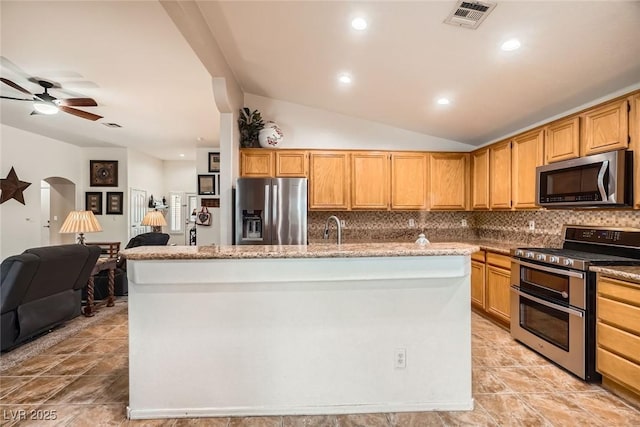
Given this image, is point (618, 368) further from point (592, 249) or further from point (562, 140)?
point (562, 140)

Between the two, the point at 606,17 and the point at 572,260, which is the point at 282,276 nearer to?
the point at 572,260

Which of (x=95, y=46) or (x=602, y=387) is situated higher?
(x=95, y=46)

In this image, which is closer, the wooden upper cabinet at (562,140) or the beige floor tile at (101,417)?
the beige floor tile at (101,417)

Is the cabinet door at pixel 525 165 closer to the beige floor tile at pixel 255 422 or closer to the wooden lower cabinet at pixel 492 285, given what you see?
the wooden lower cabinet at pixel 492 285

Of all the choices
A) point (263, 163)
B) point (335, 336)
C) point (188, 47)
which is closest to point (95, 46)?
point (188, 47)

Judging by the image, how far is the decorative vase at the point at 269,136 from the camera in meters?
4.36

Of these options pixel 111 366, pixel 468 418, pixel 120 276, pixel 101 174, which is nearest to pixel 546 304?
pixel 468 418

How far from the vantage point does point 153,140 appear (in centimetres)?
669

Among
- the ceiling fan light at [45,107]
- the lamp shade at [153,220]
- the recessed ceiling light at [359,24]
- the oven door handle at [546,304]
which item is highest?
the recessed ceiling light at [359,24]

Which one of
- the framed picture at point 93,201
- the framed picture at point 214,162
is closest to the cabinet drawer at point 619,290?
the framed picture at point 214,162

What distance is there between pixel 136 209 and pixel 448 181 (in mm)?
6895

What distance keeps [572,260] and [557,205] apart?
0.73 meters

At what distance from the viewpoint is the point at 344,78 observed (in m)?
3.51

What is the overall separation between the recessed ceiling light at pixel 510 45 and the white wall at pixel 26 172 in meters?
Answer: 7.34
